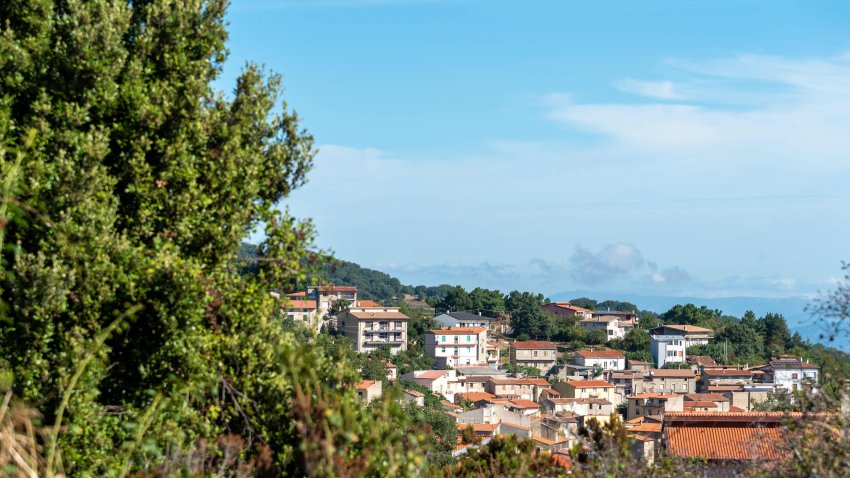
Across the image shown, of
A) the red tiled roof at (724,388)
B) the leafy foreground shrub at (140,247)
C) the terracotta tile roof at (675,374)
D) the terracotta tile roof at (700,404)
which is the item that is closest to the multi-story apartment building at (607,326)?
the terracotta tile roof at (675,374)

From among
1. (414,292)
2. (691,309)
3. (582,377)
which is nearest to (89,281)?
(582,377)

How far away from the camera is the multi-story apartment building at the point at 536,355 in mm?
86625

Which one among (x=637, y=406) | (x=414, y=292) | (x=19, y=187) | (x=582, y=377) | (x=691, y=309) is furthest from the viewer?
(x=414, y=292)

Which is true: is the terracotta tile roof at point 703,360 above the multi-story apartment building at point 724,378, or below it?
above

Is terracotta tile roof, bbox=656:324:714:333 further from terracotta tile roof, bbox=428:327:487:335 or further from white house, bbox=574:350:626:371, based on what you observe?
terracotta tile roof, bbox=428:327:487:335

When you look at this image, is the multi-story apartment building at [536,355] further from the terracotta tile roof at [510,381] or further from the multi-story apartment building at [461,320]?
the terracotta tile roof at [510,381]

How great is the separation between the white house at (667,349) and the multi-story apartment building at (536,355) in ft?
40.2

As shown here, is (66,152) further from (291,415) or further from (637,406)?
(637,406)

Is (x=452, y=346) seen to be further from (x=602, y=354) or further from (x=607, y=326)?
(x=607, y=326)

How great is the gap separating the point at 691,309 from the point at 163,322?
108m

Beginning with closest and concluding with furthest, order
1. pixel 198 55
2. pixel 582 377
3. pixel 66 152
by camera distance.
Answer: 1. pixel 66 152
2. pixel 198 55
3. pixel 582 377

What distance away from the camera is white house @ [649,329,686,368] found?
9250 cm

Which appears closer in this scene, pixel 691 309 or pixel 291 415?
pixel 291 415

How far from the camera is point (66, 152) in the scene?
7336 millimetres
